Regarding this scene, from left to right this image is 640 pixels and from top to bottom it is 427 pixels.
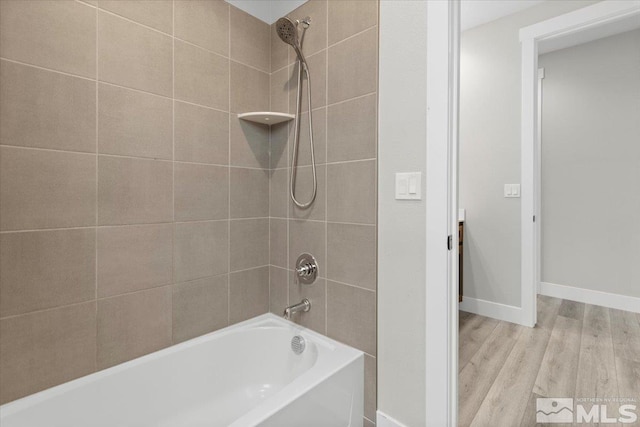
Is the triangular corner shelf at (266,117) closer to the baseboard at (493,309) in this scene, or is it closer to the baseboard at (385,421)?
the baseboard at (385,421)

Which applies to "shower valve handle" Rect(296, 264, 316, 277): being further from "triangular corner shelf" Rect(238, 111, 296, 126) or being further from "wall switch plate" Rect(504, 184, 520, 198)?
"wall switch plate" Rect(504, 184, 520, 198)

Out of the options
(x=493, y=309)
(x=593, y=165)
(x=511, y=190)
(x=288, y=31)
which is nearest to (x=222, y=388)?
(x=288, y=31)

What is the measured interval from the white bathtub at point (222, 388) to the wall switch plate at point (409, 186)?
77 cm

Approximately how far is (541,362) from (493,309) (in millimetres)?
771

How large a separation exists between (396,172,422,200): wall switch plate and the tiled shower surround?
0.13 m

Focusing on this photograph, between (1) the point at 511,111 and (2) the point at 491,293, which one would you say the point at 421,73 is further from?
(2) the point at 491,293

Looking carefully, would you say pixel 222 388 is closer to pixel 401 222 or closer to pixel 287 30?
pixel 401 222

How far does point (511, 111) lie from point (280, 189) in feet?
7.03

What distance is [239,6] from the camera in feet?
5.49

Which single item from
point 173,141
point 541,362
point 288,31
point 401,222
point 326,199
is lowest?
point 541,362

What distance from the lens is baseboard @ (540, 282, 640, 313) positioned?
273cm

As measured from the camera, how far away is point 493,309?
2.72m

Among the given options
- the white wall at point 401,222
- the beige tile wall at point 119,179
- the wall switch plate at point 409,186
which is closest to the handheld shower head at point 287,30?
the beige tile wall at point 119,179

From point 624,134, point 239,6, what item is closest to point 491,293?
point 624,134
